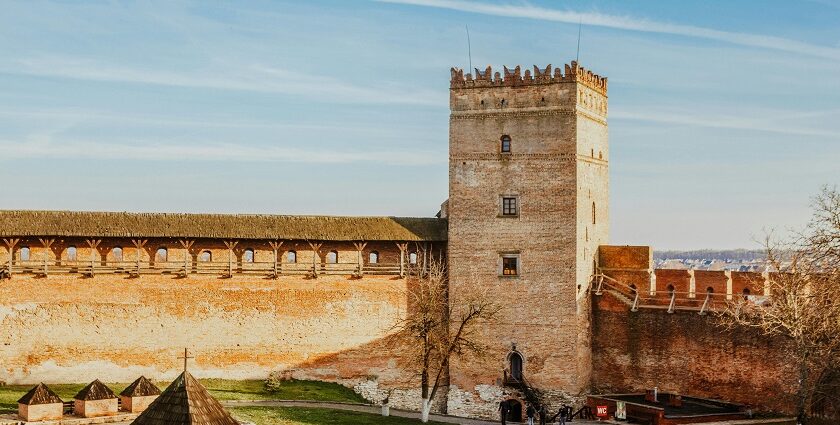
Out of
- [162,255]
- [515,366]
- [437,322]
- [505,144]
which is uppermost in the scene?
[505,144]

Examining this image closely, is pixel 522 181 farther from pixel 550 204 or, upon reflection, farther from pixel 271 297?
pixel 271 297

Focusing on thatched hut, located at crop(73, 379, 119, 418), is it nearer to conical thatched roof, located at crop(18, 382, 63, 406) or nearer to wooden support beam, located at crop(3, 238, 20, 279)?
conical thatched roof, located at crop(18, 382, 63, 406)

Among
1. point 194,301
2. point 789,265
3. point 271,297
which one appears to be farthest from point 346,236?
point 789,265

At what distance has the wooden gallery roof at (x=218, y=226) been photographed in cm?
3606

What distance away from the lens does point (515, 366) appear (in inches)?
1499

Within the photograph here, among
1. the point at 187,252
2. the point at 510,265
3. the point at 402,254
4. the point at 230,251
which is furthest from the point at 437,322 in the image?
the point at 187,252

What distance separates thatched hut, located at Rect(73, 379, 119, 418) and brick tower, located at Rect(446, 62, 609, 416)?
41.7 feet

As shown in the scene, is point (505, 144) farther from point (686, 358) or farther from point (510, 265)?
point (686, 358)

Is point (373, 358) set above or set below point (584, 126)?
below

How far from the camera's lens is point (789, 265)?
115 feet

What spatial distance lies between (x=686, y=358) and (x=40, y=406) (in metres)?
21.9

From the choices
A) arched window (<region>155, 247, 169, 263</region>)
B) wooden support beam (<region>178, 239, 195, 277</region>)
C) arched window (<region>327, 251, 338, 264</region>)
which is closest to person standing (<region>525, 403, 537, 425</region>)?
arched window (<region>327, 251, 338, 264</region>)

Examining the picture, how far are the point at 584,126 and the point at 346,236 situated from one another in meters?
9.88

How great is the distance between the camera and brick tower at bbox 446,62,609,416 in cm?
3747
